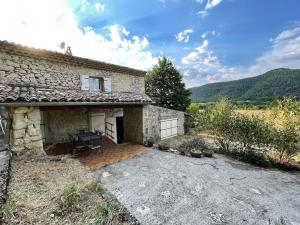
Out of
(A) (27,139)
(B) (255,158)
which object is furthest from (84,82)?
(B) (255,158)

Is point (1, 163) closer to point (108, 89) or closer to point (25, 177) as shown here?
point (25, 177)

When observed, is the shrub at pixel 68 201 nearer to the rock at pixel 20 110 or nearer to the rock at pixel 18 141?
the rock at pixel 18 141

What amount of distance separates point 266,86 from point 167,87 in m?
62.8

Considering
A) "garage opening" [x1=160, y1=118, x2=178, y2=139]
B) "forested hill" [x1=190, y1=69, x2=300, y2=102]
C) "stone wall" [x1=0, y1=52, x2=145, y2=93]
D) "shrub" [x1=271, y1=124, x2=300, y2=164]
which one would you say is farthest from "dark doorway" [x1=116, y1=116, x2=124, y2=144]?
→ "forested hill" [x1=190, y1=69, x2=300, y2=102]

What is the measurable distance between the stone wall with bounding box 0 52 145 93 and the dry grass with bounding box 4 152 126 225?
4.68 meters

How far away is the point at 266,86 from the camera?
68.8 metres

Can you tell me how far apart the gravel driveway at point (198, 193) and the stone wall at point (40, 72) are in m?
5.45

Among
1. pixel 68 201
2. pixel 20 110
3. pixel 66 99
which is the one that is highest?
pixel 66 99

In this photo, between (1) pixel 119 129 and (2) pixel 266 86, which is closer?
(1) pixel 119 129

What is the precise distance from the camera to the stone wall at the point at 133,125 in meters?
10.4

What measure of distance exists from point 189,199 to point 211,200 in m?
0.61

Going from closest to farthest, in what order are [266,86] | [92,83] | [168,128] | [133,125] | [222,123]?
[92,83]
[133,125]
[222,123]
[168,128]
[266,86]

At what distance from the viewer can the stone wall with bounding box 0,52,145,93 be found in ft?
24.2

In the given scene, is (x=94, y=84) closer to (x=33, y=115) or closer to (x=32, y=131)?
(x=33, y=115)
